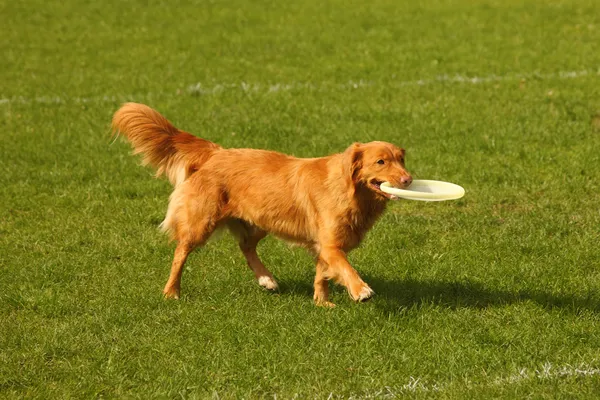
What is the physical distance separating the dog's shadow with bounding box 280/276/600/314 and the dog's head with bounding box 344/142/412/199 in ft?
2.74

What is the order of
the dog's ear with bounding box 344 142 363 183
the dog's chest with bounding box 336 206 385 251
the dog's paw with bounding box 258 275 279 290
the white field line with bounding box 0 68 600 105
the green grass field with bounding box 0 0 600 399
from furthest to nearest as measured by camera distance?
the white field line with bounding box 0 68 600 105, the dog's paw with bounding box 258 275 279 290, the dog's chest with bounding box 336 206 385 251, the dog's ear with bounding box 344 142 363 183, the green grass field with bounding box 0 0 600 399

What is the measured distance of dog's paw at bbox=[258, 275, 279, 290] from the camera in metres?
7.01

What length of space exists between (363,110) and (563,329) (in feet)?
20.2

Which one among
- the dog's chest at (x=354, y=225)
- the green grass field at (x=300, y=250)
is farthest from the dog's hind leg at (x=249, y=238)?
the dog's chest at (x=354, y=225)

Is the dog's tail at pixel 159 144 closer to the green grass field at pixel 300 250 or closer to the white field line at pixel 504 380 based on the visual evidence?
the green grass field at pixel 300 250

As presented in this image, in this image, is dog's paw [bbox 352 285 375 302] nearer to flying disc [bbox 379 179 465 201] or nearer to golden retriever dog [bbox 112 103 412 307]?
golden retriever dog [bbox 112 103 412 307]

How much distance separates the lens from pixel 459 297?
266 inches

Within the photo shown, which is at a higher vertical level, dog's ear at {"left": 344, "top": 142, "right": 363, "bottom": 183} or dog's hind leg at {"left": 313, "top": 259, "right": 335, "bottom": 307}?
dog's ear at {"left": 344, "top": 142, "right": 363, "bottom": 183}

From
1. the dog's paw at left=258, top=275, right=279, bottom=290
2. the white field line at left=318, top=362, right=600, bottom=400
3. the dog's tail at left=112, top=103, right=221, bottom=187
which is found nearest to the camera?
the white field line at left=318, top=362, right=600, bottom=400

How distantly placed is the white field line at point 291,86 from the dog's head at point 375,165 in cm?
665

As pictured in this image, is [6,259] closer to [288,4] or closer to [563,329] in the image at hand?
[563,329]

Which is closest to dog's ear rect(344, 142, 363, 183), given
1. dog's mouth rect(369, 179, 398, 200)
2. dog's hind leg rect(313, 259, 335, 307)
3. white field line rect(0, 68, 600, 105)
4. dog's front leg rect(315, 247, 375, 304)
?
dog's mouth rect(369, 179, 398, 200)

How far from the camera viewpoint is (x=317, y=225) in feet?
21.9

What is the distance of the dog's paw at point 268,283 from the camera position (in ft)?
23.0
